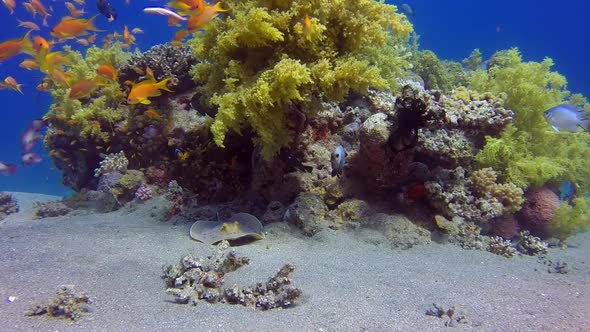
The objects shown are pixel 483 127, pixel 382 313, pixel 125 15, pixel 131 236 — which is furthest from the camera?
pixel 125 15

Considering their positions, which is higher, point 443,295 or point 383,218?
point 383,218

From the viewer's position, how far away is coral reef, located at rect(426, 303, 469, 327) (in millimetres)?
3143

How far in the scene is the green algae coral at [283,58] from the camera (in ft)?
15.1

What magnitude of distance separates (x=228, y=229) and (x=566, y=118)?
239 inches

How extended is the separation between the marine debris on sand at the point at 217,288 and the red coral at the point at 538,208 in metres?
5.16

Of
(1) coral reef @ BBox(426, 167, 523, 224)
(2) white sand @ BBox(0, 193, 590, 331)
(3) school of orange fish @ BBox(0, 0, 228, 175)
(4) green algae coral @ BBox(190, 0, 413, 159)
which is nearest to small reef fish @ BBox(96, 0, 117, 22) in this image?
(3) school of orange fish @ BBox(0, 0, 228, 175)

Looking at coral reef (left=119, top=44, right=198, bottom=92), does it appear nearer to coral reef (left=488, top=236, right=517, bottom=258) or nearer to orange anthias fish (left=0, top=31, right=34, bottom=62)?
orange anthias fish (left=0, top=31, right=34, bottom=62)

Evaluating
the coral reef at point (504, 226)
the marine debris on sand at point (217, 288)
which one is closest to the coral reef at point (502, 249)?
the coral reef at point (504, 226)

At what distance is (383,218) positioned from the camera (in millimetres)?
5238

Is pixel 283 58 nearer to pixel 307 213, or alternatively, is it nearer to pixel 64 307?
pixel 307 213

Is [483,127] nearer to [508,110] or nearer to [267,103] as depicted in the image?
[508,110]

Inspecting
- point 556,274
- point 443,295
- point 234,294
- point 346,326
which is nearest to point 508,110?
point 556,274

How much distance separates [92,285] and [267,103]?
9.58ft

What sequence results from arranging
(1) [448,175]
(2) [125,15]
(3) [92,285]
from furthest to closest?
(2) [125,15] → (1) [448,175] → (3) [92,285]
